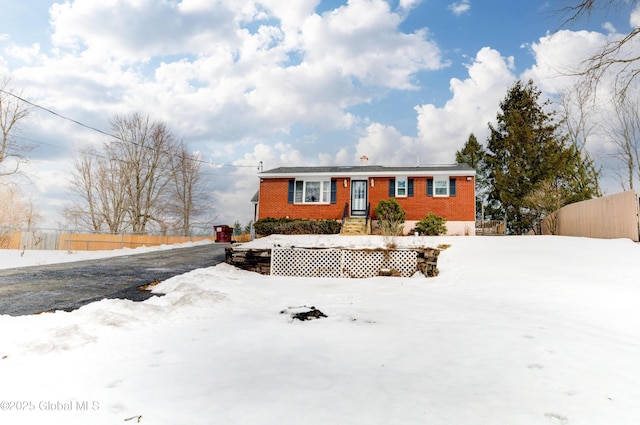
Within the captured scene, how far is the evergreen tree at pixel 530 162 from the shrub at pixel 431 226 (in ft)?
28.0

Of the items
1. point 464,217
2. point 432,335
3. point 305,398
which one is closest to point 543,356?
point 432,335

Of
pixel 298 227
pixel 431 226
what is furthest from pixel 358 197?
pixel 431 226

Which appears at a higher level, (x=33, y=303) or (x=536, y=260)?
(x=536, y=260)

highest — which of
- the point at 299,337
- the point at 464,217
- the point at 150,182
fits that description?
the point at 150,182

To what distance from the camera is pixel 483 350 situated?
433 cm

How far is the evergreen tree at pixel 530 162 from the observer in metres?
26.0

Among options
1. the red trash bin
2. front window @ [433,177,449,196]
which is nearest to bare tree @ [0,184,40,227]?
the red trash bin

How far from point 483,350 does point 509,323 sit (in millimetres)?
1565

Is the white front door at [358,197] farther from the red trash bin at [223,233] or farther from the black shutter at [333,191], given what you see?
the red trash bin at [223,233]

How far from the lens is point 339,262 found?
11430 millimetres

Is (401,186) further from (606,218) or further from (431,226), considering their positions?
(606,218)

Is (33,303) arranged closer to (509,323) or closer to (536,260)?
(509,323)

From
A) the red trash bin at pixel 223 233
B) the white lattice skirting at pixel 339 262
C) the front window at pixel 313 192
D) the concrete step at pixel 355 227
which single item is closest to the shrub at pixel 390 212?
the concrete step at pixel 355 227

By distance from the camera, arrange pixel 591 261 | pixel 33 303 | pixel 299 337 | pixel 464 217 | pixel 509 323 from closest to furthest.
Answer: pixel 299 337 < pixel 509 323 < pixel 33 303 < pixel 591 261 < pixel 464 217
